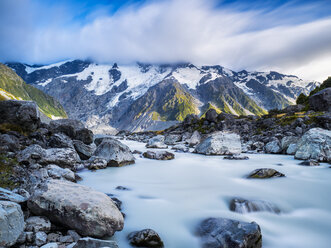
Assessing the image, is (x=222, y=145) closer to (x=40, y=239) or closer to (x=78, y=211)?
(x=78, y=211)

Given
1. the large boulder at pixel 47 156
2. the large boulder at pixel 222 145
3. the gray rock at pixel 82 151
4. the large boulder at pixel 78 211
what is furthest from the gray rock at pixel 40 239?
the large boulder at pixel 222 145

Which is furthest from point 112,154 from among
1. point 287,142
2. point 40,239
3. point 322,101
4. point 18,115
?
point 322,101

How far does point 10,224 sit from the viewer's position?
377cm

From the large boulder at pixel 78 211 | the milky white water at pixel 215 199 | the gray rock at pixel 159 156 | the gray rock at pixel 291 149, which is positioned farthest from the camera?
the gray rock at pixel 159 156

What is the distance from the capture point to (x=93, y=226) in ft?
15.7

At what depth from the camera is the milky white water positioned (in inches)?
224

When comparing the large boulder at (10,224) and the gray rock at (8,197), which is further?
the gray rock at (8,197)

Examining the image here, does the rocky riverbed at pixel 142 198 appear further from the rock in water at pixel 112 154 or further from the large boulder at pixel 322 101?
the large boulder at pixel 322 101

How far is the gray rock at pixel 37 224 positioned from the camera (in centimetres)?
442

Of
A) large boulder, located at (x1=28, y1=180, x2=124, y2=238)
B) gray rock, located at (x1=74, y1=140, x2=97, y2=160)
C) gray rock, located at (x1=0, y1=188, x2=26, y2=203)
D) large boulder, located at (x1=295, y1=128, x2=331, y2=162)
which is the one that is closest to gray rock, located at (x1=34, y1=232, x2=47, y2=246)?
large boulder, located at (x1=28, y1=180, x2=124, y2=238)

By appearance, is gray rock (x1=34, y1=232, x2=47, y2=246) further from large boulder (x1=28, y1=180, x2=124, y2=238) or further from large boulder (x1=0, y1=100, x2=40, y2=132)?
large boulder (x1=0, y1=100, x2=40, y2=132)

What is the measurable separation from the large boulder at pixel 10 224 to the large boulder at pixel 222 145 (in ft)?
57.8

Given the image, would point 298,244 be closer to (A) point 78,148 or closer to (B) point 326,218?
(B) point 326,218

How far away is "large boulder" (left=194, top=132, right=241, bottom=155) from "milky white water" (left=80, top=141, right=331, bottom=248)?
249 inches
